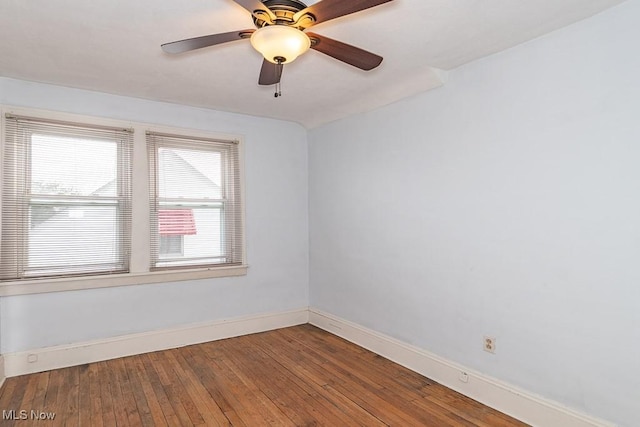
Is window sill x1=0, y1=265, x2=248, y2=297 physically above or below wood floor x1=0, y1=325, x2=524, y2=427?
above

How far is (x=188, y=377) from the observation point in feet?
10.1

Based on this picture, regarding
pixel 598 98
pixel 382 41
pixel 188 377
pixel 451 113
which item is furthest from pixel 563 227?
pixel 188 377

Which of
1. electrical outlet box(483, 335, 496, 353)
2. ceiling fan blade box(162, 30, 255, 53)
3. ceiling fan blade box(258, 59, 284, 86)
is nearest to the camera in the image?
ceiling fan blade box(162, 30, 255, 53)

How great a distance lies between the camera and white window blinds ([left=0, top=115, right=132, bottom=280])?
3.13 metres

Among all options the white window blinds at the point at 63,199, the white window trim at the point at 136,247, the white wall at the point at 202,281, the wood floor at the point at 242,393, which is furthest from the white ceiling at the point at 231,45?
the wood floor at the point at 242,393

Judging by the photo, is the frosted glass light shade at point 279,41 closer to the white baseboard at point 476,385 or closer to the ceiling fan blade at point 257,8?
the ceiling fan blade at point 257,8

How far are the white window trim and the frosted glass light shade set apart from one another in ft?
7.55

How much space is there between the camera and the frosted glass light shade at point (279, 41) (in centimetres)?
181

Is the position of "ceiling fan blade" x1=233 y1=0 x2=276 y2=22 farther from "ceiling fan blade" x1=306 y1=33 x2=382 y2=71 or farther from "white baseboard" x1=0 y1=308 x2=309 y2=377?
"white baseboard" x1=0 y1=308 x2=309 y2=377

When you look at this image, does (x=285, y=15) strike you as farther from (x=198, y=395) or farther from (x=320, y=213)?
(x=320, y=213)

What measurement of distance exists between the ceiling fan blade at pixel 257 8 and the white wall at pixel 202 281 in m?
2.45

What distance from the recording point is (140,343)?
3617 mm

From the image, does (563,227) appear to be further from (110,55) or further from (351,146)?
(110,55)

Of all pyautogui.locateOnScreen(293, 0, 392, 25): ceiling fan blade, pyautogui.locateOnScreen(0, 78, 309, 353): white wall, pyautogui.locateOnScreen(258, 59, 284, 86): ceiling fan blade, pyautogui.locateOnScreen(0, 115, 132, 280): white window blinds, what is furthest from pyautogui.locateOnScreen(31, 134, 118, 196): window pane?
pyautogui.locateOnScreen(293, 0, 392, 25): ceiling fan blade
